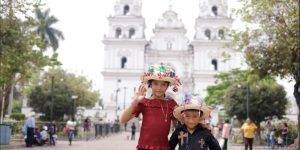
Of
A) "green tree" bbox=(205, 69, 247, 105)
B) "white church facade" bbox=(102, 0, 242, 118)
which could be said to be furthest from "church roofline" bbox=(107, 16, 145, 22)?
"green tree" bbox=(205, 69, 247, 105)

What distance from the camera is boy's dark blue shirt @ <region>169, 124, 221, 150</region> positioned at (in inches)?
198

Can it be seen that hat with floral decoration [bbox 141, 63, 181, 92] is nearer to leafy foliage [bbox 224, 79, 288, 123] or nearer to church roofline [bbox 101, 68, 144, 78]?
leafy foliage [bbox 224, 79, 288, 123]

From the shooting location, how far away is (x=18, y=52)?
823 inches

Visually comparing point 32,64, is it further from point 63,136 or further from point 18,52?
point 63,136

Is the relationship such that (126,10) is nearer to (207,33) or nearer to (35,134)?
(207,33)

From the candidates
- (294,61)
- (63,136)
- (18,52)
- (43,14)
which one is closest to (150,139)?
(294,61)

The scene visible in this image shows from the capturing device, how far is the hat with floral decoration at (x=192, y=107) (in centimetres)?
505

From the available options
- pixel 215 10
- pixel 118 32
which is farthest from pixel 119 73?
pixel 215 10

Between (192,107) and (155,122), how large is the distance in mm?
424

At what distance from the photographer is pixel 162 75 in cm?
516

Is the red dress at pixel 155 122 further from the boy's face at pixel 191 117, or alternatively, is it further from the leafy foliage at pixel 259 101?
the leafy foliage at pixel 259 101

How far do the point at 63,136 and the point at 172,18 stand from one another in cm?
4496

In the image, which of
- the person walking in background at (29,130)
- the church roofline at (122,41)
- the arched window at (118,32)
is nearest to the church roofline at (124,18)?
the arched window at (118,32)

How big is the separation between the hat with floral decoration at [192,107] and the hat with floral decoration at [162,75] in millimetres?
232
